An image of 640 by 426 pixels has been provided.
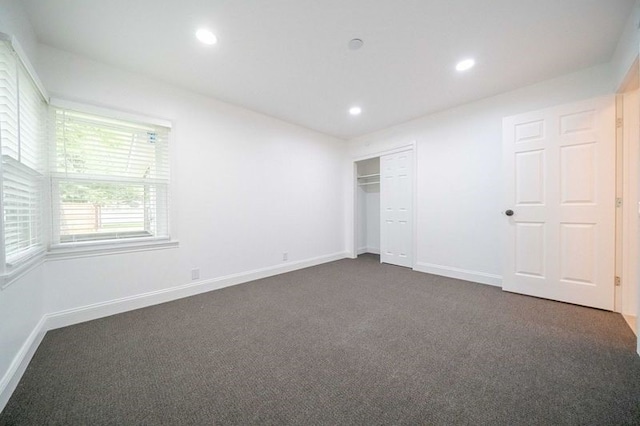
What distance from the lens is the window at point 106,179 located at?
2227 mm

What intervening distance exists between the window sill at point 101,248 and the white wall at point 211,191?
0.05m

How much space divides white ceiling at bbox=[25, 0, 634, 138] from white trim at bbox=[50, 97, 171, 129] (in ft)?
1.52

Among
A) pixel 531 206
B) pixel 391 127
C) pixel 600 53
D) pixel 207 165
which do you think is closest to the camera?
pixel 600 53

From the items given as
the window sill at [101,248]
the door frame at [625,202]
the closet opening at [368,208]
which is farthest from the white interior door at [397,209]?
the window sill at [101,248]

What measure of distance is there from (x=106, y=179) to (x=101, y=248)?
2.27 feet

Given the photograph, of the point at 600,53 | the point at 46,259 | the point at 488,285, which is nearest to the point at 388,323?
the point at 488,285

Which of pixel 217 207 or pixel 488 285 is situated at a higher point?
pixel 217 207

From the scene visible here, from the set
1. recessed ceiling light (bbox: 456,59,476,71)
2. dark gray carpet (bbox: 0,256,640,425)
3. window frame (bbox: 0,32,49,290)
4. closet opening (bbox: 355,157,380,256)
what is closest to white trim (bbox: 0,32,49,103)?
window frame (bbox: 0,32,49,290)

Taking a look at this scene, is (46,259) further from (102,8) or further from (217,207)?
(102,8)

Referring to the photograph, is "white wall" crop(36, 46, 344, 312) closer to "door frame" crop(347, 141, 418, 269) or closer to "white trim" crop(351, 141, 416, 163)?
"door frame" crop(347, 141, 418, 269)

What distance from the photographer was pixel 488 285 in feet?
10.4

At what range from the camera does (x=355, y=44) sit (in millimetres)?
2121

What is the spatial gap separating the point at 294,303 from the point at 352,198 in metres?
2.80

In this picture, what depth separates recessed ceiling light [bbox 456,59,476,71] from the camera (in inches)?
94.4
